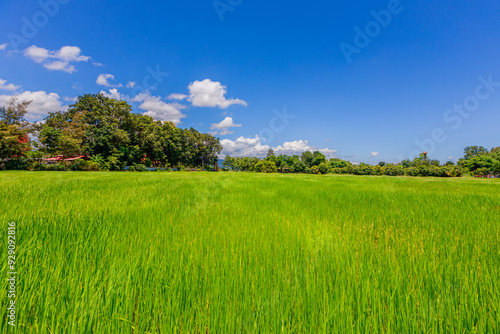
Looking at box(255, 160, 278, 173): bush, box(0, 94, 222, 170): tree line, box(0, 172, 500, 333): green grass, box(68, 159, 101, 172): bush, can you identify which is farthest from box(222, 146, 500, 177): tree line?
box(0, 172, 500, 333): green grass

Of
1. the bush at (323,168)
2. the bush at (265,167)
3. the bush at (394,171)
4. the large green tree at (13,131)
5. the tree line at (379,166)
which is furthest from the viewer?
the bush at (265,167)

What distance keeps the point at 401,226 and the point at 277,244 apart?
2173mm

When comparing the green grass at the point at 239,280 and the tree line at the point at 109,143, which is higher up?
the tree line at the point at 109,143

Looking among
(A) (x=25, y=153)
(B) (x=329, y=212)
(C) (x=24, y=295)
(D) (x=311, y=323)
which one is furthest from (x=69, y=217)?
(A) (x=25, y=153)

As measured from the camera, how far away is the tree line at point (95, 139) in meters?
23.7

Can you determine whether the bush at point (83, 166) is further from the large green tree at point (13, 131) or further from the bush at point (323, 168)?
the bush at point (323, 168)

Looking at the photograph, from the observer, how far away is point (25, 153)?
2383cm

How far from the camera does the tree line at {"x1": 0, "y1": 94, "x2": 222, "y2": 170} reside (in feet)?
77.8

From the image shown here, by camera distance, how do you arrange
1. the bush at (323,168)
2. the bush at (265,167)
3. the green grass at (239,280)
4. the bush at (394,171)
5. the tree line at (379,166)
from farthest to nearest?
the bush at (265,167) < the bush at (323,168) < the bush at (394,171) < the tree line at (379,166) < the green grass at (239,280)

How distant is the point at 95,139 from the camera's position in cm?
2950

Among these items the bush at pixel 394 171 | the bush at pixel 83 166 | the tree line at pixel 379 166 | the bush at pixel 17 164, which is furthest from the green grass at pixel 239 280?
the bush at pixel 394 171

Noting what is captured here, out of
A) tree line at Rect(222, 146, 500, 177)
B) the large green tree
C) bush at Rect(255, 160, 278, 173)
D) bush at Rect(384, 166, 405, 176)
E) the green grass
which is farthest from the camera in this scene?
bush at Rect(255, 160, 278, 173)

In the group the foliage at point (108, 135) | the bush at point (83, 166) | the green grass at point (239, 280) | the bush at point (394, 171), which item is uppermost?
the foliage at point (108, 135)

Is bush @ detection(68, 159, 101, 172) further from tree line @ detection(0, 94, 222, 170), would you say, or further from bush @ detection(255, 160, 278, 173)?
bush @ detection(255, 160, 278, 173)
